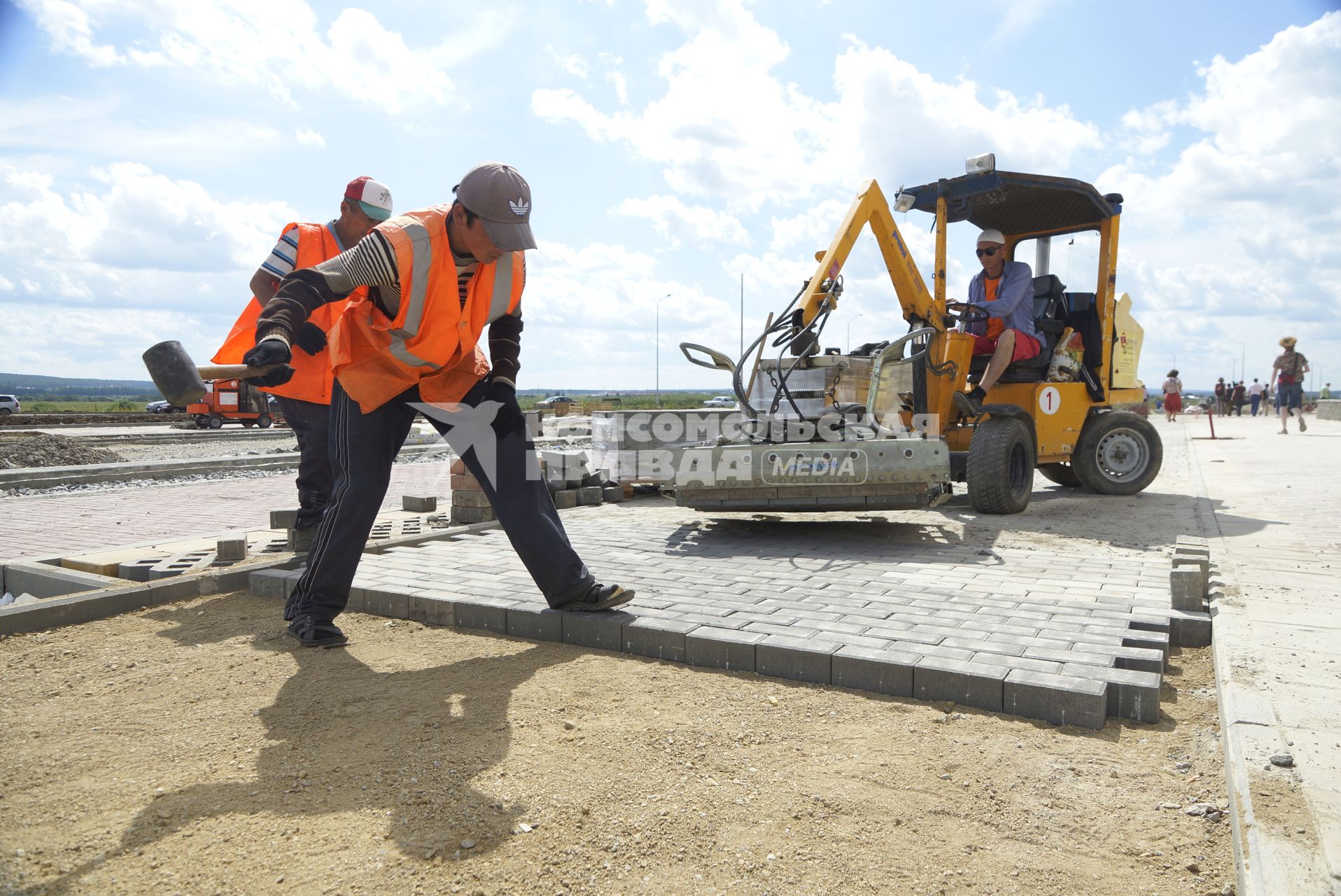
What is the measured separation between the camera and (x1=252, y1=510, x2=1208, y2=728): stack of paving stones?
2.99 m

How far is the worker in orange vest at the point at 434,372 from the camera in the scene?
3.30 m

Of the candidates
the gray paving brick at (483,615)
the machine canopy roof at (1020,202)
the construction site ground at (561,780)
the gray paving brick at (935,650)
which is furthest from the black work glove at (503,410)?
the machine canopy roof at (1020,202)

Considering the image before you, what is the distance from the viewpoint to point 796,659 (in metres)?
3.22

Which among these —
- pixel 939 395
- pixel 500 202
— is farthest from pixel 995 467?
pixel 500 202

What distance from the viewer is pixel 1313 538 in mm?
6070

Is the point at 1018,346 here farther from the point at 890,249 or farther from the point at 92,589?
the point at 92,589

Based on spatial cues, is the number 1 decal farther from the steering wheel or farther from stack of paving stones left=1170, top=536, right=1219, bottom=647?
stack of paving stones left=1170, top=536, right=1219, bottom=647

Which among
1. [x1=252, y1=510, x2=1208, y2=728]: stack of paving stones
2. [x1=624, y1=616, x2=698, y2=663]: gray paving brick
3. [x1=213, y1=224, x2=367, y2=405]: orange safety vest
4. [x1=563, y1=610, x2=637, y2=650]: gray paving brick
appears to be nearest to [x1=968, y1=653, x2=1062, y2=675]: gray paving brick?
[x1=252, y1=510, x2=1208, y2=728]: stack of paving stones

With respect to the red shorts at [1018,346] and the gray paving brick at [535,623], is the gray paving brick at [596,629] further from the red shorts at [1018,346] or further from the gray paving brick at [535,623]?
the red shorts at [1018,346]

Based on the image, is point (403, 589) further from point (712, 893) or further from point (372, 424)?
point (712, 893)

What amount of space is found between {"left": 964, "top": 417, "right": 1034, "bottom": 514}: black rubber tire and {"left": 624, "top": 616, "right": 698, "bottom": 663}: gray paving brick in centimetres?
428

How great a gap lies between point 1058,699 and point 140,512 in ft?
26.0

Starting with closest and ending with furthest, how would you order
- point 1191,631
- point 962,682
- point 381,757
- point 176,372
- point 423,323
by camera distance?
point 381,757 → point 962,682 → point 176,372 → point 423,323 → point 1191,631

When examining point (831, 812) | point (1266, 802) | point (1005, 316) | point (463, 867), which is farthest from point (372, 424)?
point (1005, 316)
